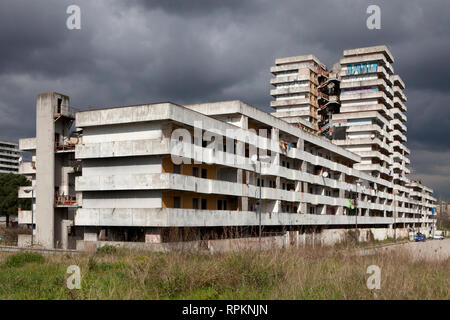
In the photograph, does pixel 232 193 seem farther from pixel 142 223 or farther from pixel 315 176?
pixel 315 176

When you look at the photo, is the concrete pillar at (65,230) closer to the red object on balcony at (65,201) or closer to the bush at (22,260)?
the red object on balcony at (65,201)

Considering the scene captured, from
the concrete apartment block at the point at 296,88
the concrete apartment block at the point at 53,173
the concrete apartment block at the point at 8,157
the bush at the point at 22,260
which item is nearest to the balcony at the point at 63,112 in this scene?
the concrete apartment block at the point at 53,173

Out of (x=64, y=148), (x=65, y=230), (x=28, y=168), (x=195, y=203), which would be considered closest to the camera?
(x=195, y=203)

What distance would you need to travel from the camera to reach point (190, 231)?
34.9 meters

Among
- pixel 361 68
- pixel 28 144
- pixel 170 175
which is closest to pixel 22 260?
pixel 170 175

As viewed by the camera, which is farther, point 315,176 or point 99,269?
point 315,176

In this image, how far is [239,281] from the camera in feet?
44.1

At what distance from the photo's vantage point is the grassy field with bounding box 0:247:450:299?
12141 millimetres

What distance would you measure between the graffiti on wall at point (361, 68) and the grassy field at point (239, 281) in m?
71.7

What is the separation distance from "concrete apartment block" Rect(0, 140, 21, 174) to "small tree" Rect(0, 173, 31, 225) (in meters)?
94.3

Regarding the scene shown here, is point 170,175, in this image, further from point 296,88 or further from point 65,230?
point 296,88

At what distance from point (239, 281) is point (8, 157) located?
537 feet

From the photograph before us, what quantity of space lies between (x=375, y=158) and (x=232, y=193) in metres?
51.9
